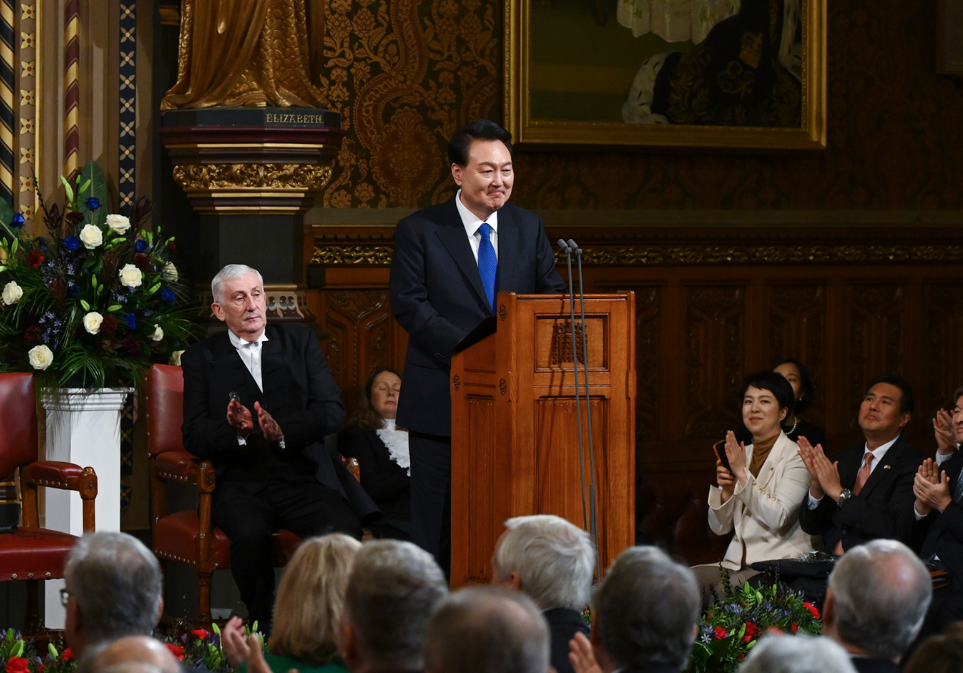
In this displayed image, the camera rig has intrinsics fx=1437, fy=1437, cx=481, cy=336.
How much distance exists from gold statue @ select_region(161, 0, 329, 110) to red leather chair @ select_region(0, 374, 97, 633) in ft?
5.17

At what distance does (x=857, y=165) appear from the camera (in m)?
8.85

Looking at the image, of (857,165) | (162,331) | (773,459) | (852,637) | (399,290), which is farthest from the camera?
(857,165)

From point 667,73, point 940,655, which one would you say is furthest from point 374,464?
point 940,655

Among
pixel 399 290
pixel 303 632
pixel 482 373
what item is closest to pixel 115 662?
pixel 303 632

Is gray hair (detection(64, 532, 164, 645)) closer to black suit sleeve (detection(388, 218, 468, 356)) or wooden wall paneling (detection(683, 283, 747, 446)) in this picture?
black suit sleeve (detection(388, 218, 468, 356))

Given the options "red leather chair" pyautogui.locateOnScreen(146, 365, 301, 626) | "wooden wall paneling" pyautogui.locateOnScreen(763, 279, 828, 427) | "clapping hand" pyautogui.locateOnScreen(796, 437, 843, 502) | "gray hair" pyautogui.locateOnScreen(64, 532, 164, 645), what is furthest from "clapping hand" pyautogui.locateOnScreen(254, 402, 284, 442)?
"wooden wall paneling" pyautogui.locateOnScreen(763, 279, 828, 427)

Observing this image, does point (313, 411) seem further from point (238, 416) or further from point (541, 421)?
point (541, 421)

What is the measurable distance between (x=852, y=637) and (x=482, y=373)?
176 cm

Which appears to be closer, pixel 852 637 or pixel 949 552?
pixel 852 637

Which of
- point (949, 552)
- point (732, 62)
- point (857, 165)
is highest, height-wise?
point (732, 62)

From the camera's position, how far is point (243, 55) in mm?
6379

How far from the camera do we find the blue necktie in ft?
15.0

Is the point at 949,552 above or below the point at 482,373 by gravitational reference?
below

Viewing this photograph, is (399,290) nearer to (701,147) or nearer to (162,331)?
(162,331)
